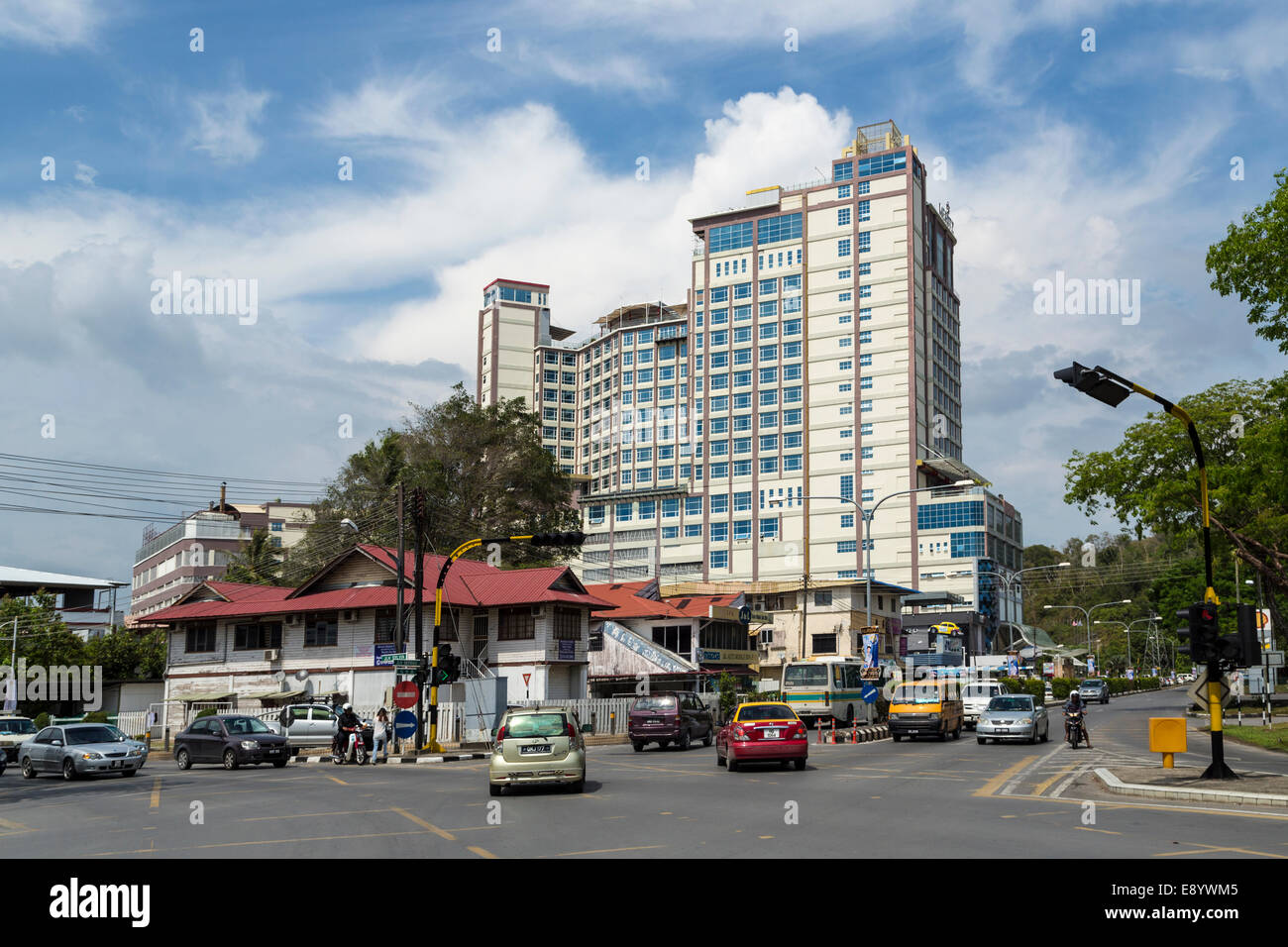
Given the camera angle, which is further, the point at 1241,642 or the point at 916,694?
the point at 916,694

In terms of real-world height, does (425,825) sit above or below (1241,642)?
below

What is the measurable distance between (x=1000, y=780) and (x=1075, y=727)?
37.2 ft

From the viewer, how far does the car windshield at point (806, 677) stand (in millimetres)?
41156

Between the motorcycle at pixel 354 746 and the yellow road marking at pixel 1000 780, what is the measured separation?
18.1 m

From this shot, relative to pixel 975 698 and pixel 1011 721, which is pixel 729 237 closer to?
pixel 975 698

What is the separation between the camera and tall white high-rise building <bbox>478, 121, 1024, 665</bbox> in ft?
392

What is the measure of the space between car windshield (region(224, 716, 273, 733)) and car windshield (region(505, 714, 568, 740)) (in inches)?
571

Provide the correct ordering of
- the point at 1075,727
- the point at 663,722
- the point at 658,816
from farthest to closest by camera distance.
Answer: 1. the point at 663,722
2. the point at 1075,727
3. the point at 658,816

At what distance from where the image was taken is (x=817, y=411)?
126m

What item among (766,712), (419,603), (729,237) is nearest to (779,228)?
(729,237)

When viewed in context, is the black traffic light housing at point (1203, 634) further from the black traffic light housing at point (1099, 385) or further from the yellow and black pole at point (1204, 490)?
the black traffic light housing at point (1099, 385)

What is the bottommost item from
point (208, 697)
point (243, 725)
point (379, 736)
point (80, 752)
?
point (208, 697)

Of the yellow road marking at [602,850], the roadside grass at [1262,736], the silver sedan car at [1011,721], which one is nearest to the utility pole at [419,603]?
the silver sedan car at [1011,721]
